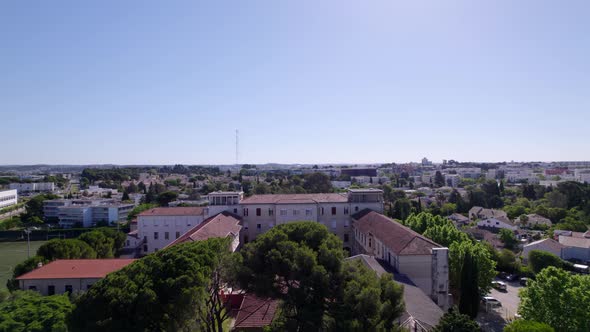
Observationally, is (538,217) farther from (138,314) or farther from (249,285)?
(138,314)

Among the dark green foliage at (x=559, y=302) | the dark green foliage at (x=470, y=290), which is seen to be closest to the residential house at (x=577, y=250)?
the dark green foliage at (x=470, y=290)

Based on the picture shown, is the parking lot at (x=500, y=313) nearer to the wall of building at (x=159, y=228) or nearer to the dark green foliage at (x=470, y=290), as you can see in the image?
the dark green foliage at (x=470, y=290)

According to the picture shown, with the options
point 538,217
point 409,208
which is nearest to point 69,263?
point 409,208

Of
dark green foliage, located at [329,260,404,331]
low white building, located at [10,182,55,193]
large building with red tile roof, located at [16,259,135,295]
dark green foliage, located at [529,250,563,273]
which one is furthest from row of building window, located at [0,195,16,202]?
dark green foliage, located at [529,250,563,273]

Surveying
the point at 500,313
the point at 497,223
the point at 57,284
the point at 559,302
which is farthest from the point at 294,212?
the point at 497,223

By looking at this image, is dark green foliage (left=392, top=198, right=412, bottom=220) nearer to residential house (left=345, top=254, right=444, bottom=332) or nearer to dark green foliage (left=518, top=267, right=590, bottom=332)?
residential house (left=345, top=254, right=444, bottom=332)

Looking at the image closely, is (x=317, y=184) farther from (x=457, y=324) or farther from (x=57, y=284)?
(x=457, y=324)
